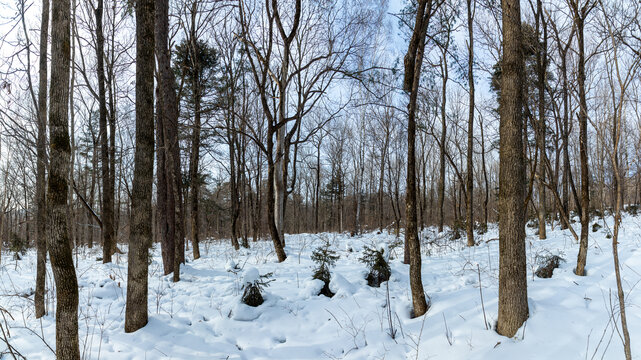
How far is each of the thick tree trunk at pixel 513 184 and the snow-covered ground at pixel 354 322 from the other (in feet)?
0.77

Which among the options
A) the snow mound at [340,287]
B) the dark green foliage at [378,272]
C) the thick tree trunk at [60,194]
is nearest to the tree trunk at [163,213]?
the thick tree trunk at [60,194]

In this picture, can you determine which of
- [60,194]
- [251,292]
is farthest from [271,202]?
[60,194]

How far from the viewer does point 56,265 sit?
2.40 m

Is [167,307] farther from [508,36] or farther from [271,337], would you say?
[508,36]

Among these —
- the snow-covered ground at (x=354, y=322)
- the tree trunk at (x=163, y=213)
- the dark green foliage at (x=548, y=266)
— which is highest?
the tree trunk at (x=163, y=213)

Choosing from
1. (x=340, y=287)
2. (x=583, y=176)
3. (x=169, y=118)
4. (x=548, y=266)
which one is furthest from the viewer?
(x=169, y=118)

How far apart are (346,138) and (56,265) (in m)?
19.2

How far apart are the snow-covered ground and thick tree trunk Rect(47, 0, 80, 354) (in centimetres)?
57

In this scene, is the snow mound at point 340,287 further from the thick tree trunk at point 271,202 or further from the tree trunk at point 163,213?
the tree trunk at point 163,213

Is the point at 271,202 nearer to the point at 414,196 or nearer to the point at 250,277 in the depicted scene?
A: the point at 250,277

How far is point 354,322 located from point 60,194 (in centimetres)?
333

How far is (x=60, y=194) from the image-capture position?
2420mm

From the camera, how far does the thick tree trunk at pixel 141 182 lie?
3393 mm

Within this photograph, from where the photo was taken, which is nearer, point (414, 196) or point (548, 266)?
point (414, 196)
